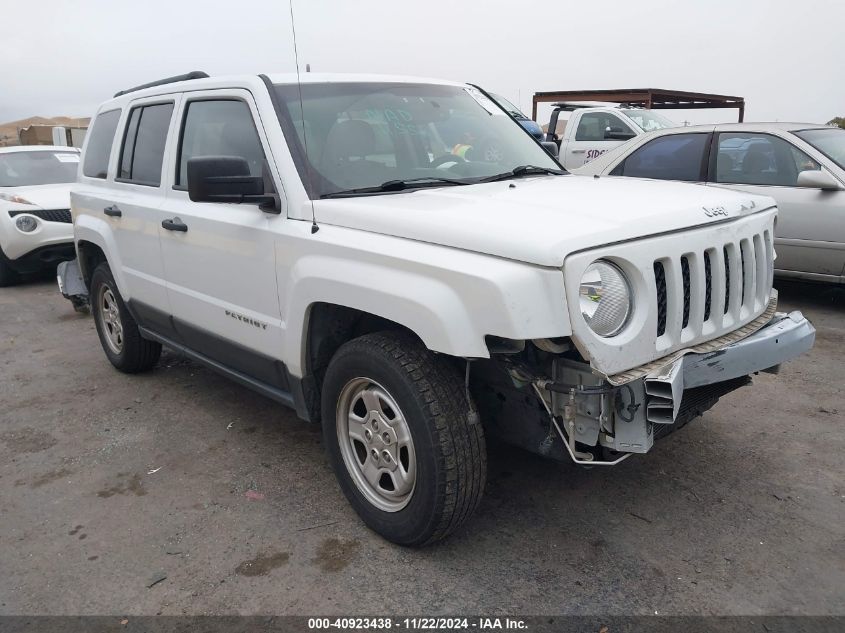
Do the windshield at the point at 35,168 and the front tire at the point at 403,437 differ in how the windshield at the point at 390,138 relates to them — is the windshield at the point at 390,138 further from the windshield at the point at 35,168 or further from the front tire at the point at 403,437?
the windshield at the point at 35,168

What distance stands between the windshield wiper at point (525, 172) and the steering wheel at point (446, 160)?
7.6 inches

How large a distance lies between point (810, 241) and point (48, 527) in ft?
19.8

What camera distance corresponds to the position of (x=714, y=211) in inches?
112

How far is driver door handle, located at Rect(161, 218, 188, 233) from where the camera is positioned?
3803 mm

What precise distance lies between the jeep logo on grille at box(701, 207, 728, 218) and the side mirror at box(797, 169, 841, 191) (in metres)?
3.71

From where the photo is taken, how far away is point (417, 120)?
3.64 meters

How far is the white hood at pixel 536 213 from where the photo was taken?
2.37m

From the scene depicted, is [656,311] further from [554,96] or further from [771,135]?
[554,96]

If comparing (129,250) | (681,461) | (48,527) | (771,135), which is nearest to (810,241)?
(771,135)

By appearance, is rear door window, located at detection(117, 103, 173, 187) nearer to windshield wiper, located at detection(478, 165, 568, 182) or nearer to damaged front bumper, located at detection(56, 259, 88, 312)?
damaged front bumper, located at detection(56, 259, 88, 312)

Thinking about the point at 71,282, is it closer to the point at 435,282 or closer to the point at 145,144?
the point at 145,144

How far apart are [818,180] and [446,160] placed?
159 inches

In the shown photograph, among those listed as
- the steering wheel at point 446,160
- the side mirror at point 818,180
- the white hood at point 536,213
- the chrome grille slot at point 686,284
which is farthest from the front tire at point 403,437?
the side mirror at point 818,180

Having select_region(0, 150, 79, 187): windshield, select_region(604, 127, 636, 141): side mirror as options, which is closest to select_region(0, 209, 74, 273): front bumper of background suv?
→ select_region(0, 150, 79, 187): windshield
